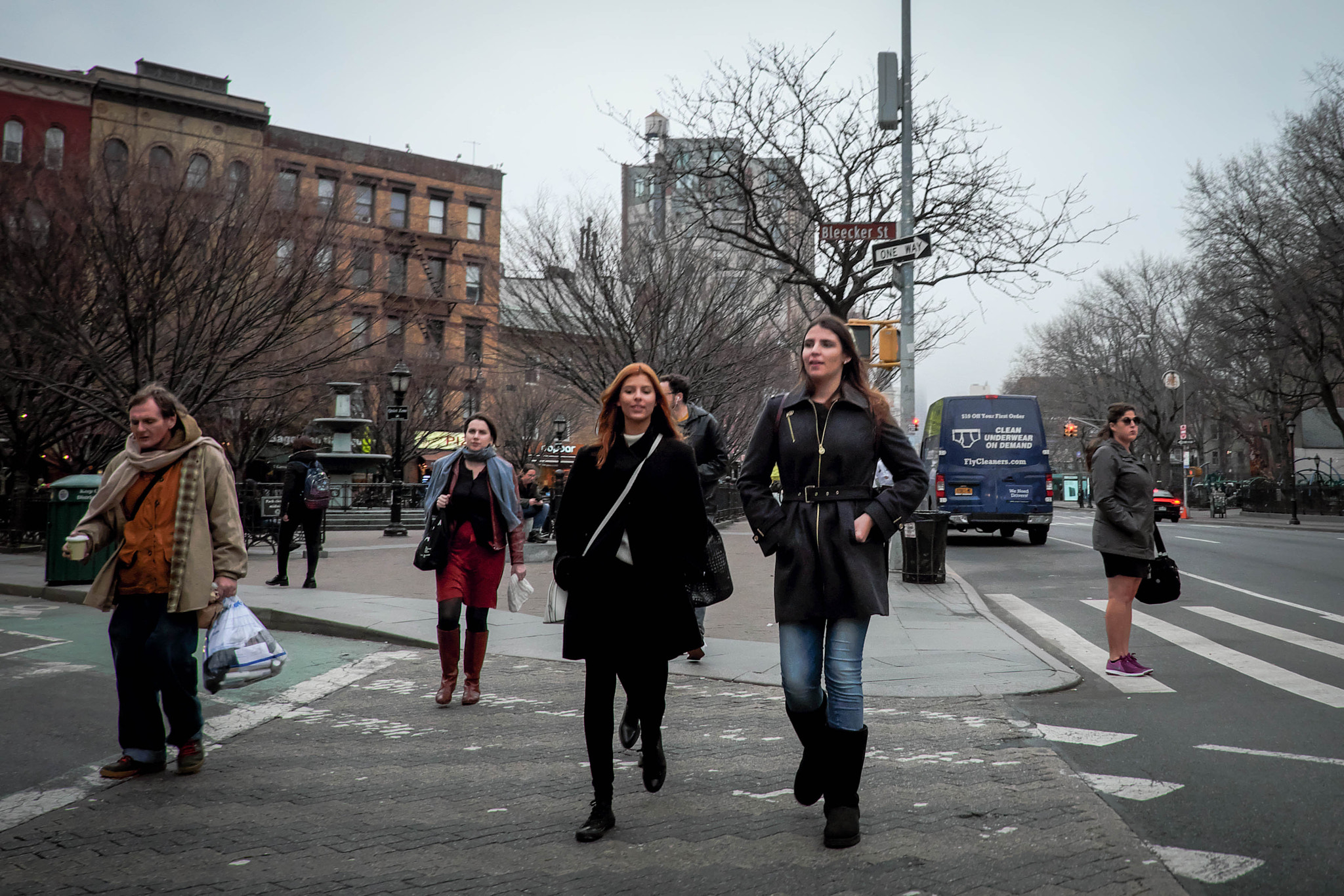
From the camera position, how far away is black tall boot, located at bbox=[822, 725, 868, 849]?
371 cm

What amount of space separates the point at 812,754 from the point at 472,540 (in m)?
3.03

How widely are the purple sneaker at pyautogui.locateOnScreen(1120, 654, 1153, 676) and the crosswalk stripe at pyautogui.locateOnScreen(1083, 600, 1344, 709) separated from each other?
69 centimetres

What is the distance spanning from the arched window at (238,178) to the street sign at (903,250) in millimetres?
10492

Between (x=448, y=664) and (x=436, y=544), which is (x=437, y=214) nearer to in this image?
(x=436, y=544)

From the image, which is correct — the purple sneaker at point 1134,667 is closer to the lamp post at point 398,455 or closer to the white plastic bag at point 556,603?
the white plastic bag at point 556,603

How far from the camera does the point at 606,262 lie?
20797 mm

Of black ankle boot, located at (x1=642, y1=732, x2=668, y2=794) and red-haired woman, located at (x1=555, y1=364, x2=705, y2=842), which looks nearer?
red-haired woman, located at (x1=555, y1=364, x2=705, y2=842)

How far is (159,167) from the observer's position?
1669 centimetres

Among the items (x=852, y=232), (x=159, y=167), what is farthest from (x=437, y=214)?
(x=852, y=232)

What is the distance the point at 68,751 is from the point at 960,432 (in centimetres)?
1728

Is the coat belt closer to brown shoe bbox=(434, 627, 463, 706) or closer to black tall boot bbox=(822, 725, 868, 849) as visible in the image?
black tall boot bbox=(822, 725, 868, 849)

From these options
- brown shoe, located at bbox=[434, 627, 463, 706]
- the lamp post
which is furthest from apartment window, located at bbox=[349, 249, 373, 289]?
brown shoe, located at bbox=[434, 627, 463, 706]

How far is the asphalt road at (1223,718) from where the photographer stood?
376cm

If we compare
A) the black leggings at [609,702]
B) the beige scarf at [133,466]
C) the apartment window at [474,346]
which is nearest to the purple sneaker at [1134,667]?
the black leggings at [609,702]
